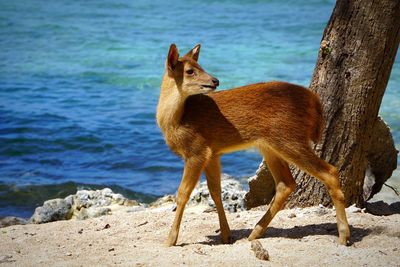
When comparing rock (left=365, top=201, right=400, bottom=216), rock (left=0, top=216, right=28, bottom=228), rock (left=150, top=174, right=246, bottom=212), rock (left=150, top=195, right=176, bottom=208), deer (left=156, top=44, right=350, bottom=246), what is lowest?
rock (left=0, top=216, right=28, bottom=228)

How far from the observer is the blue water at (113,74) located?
1234cm

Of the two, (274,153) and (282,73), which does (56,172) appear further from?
(282,73)

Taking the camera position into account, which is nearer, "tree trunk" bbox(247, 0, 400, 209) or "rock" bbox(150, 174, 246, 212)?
"tree trunk" bbox(247, 0, 400, 209)

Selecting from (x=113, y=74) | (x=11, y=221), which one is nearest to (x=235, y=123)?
(x=11, y=221)

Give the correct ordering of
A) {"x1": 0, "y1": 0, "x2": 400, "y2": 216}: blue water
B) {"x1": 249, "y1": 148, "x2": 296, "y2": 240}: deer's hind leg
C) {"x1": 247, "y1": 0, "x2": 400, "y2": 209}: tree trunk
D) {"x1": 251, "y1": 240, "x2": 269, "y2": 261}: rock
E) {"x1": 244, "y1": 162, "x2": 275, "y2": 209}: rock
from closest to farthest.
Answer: {"x1": 251, "y1": 240, "x2": 269, "y2": 261}: rock, {"x1": 249, "y1": 148, "x2": 296, "y2": 240}: deer's hind leg, {"x1": 247, "y1": 0, "x2": 400, "y2": 209}: tree trunk, {"x1": 244, "y1": 162, "x2": 275, "y2": 209}: rock, {"x1": 0, "y1": 0, "x2": 400, "y2": 216}: blue water

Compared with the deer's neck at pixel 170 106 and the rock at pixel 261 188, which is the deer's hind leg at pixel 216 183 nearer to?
the deer's neck at pixel 170 106

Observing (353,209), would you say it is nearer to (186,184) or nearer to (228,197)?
(186,184)

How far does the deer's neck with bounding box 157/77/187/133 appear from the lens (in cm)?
619

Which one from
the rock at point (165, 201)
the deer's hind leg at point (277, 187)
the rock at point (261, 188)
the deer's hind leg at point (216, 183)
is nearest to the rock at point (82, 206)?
the rock at point (165, 201)

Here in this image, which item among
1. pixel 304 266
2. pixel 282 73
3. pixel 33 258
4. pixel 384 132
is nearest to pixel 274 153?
pixel 304 266

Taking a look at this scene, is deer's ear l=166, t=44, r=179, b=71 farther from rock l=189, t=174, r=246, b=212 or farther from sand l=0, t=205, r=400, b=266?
rock l=189, t=174, r=246, b=212

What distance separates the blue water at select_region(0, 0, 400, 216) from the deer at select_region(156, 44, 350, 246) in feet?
16.6

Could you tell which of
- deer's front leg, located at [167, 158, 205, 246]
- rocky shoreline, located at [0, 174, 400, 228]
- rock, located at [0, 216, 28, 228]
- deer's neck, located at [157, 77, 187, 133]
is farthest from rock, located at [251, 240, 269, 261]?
rock, located at [0, 216, 28, 228]

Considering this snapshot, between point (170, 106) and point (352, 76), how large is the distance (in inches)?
75.8
